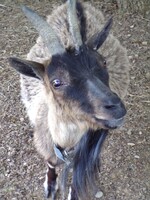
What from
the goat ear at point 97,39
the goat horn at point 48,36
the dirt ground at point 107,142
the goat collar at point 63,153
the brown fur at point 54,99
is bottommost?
the dirt ground at point 107,142

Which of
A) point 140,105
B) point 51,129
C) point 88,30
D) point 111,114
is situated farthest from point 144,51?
→ point 111,114

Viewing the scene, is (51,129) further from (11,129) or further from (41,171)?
(11,129)

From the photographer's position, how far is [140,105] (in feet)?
16.4

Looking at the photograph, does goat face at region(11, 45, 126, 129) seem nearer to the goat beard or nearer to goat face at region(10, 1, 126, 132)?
goat face at region(10, 1, 126, 132)

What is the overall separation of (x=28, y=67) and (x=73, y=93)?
44 centimetres

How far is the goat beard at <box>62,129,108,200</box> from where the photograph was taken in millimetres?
3471

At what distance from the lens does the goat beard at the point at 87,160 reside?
3.47 metres

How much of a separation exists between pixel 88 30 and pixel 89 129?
121 centimetres

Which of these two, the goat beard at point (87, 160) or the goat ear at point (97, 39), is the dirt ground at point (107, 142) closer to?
the goat beard at point (87, 160)

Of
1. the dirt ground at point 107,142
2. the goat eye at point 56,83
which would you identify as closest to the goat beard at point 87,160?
the goat eye at point 56,83

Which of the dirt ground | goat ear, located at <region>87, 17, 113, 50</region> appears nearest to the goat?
goat ear, located at <region>87, 17, 113, 50</region>

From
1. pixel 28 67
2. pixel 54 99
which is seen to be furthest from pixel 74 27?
pixel 54 99

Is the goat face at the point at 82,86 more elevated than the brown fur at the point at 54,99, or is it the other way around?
the goat face at the point at 82,86

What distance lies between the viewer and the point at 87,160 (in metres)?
3.54
